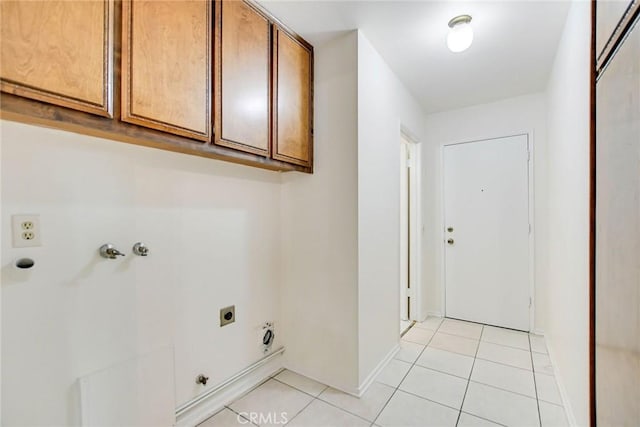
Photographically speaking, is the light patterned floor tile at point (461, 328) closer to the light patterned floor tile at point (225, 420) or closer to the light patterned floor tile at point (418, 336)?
the light patterned floor tile at point (418, 336)

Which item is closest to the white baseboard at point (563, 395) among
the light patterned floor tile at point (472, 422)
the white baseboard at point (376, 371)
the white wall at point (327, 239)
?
the light patterned floor tile at point (472, 422)

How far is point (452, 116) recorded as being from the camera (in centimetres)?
333

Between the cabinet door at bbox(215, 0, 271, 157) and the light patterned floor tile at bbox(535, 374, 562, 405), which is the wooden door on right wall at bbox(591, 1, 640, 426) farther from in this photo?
the cabinet door at bbox(215, 0, 271, 157)

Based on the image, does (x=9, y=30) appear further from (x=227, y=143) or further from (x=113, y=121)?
(x=227, y=143)

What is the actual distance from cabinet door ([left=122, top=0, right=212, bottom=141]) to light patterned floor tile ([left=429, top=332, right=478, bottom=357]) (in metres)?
2.61

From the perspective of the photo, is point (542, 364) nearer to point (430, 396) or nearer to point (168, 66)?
point (430, 396)

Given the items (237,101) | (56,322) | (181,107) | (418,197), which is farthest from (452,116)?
(56,322)

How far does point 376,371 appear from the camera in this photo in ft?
6.95

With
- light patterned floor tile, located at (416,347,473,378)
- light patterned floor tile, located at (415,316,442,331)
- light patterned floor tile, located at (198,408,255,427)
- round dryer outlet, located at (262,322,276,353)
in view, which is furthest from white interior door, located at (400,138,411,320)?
light patterned floor tile, located at (198,408,255,427)

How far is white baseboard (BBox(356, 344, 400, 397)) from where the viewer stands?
191 centimetres

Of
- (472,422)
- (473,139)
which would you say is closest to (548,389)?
(472,422)

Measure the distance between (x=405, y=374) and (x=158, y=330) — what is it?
1746 mm

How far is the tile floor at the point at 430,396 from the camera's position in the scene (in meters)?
1.66

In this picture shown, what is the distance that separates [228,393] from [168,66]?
6.27 feet
